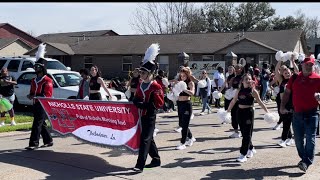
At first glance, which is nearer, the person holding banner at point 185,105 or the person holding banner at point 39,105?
the person holding banner at point 185,105

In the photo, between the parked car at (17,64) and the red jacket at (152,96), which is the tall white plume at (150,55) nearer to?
the red jacket at (152,96)

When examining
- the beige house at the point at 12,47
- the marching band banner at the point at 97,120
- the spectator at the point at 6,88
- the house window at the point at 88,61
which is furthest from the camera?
the beige house at the point at 12,47

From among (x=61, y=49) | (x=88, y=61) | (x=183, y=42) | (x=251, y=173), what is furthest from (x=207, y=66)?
(x=61, y=49)

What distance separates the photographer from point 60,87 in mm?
15367

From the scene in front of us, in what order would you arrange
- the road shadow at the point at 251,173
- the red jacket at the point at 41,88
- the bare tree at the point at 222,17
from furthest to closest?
the bare tree at the point at 222,17, the red jacket at the point at 41,88, the road shadow at the point at 251,173

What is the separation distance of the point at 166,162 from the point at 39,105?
320cm

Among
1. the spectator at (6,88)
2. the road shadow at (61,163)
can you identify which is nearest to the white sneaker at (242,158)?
the road shadow at (61,163)

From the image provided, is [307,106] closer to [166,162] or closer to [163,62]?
[166,162]

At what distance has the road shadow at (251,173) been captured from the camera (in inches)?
272

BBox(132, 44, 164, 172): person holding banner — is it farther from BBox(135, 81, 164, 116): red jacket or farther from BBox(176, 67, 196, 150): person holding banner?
BBox(176, 67, 196, 150): person holding banner

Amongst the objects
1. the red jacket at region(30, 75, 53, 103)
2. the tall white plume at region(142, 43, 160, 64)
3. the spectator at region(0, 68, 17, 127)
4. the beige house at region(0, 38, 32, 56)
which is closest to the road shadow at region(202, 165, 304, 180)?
the tall white plume at region(142, 43, 160, 64)

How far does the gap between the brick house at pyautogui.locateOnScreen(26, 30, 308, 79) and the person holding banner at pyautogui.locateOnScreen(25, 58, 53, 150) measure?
87.8 feet

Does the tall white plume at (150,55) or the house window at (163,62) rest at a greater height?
the house window at (163,62)

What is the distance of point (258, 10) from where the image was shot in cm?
6838
